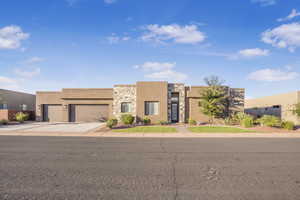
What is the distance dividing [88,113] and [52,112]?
5727mm

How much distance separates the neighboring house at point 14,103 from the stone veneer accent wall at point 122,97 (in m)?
14.2

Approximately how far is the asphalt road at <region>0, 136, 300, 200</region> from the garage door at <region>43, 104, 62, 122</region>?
18.2m

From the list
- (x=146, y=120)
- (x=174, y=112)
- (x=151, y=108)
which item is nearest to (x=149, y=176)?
(x=146, y=120)

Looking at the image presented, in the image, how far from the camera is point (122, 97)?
2164 centimetres

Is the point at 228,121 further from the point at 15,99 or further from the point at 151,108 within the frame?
the point at 15,99

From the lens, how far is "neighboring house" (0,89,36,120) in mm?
22225

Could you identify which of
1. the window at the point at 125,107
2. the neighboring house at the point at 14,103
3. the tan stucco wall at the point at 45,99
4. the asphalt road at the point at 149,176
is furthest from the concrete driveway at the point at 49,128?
the asphalt road at the point at 149,176

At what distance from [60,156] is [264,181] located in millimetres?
7156

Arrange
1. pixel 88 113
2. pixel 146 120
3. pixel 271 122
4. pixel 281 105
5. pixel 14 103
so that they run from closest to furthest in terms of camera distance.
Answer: pixel 271 122, pixel 146 120, pixel 88 113, pixel 281 105, pixel 14 103

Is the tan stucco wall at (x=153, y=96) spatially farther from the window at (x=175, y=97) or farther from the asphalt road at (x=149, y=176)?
the asphalt road at (x=149, y=176)

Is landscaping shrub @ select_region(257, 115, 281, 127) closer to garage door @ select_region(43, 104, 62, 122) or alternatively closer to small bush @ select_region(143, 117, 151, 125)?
small bush @ select_region(143, 117, 151, 125)

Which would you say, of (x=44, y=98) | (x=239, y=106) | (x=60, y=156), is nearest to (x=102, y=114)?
(x=44, y=98)

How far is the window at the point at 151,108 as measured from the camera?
2061cm

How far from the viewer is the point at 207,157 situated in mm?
6684
